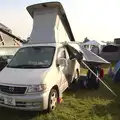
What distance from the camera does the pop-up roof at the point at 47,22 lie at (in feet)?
24.0

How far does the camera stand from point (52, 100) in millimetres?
5574

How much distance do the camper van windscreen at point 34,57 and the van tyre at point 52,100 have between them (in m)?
0.78

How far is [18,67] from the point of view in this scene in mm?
6109

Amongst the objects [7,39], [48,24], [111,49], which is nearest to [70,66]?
[48,24]

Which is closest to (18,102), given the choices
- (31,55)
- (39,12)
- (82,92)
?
(31,55)

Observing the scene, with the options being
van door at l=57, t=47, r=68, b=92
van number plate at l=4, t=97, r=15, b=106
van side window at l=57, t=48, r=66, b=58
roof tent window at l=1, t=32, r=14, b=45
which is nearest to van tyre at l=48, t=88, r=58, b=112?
van door at l=57, t=47, r=68, b=92

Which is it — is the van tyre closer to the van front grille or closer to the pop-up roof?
the van front grille

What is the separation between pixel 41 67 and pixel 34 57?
1.96ft

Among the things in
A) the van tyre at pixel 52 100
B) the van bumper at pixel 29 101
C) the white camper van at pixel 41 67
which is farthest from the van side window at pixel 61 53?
the van bumper at pixel 29 101

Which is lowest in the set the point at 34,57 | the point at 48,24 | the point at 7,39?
the point at 34,57

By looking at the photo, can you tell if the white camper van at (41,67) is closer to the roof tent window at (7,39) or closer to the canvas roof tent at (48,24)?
the canvas roof tent at (48,24)

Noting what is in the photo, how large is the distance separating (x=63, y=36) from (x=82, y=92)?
91.4 inches

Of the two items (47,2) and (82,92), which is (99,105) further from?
(47,2)

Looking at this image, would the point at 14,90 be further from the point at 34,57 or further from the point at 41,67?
the point at 34,57
